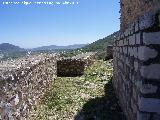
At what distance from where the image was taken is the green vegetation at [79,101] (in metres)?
8.03

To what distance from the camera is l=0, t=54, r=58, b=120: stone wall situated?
219 inches

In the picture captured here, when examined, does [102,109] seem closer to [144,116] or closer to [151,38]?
[144,116]

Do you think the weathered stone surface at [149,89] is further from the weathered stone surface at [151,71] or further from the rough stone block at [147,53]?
the rough stone block at [147,53]

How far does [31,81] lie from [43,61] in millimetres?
2323

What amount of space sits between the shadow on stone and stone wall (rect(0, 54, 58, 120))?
1.39 m

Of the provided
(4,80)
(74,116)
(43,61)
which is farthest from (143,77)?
(43,61)

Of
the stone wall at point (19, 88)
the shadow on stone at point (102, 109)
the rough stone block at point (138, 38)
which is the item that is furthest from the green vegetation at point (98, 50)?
the rough stone block at point (138, 38)

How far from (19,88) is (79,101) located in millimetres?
3266

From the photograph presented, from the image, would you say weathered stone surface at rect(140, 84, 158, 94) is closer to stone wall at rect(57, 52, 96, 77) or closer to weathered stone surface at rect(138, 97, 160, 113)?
weathered stone surface at rect(138, 97, 160, 113)

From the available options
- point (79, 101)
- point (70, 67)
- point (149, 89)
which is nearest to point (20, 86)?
point (79, 101)

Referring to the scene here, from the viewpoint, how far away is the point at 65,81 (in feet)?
42.1

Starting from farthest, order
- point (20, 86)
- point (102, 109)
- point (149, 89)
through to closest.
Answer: point (102, 109), point (20, 86), point (149, 89)

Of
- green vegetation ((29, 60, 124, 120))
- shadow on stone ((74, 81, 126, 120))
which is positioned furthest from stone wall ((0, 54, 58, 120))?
shadow on stone ((74, 81, 126, 120))

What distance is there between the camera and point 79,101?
9570 millimetres
